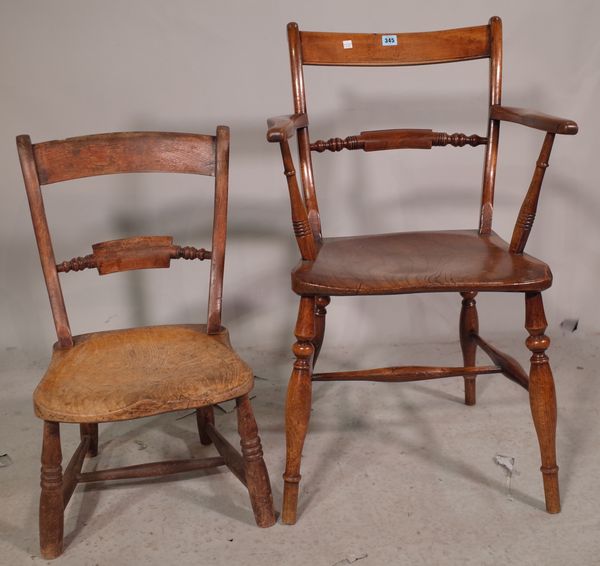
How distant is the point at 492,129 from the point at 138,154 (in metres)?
0.98

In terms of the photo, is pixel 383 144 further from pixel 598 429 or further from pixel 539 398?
pixel 598 429

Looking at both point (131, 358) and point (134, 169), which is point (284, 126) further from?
point (131, 358)

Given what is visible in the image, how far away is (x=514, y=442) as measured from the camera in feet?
7.74

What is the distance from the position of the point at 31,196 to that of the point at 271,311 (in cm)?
128

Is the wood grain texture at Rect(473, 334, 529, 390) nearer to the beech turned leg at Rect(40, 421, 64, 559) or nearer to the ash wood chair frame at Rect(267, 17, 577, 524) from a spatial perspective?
the ash wood chair frame at Rect(267, 17, 577, 524)

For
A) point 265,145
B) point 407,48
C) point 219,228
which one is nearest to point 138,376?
point 219,228

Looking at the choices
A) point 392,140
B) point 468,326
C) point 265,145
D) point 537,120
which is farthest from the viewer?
point 265,145

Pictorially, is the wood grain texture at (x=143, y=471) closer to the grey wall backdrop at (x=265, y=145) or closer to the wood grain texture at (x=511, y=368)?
the wood grain texture at (x=511, y=368)

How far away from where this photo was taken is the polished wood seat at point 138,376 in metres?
1.74

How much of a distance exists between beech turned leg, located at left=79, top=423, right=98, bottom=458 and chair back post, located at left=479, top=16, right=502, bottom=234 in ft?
3.97

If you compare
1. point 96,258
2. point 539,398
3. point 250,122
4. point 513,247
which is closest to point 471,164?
point 250,122

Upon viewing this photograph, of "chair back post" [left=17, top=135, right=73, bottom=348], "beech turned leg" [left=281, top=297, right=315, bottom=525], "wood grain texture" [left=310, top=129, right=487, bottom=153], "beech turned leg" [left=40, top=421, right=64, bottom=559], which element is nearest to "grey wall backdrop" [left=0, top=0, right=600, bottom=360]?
"wood grain texture" [left=310, top=129, right=487, bottom=153]

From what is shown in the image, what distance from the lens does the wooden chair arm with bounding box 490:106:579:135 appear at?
1825 millimetres

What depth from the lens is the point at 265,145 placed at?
2959 millimetres
